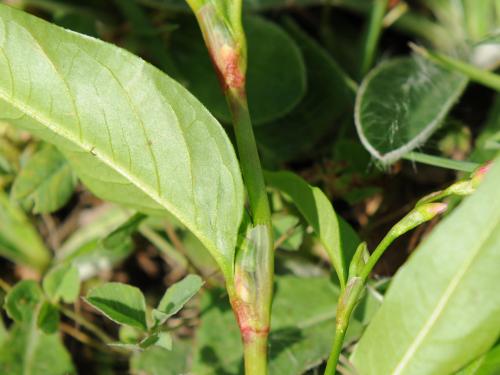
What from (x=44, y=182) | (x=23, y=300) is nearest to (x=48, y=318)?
(x=23, y=300)

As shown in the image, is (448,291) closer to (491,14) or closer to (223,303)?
(223,303)

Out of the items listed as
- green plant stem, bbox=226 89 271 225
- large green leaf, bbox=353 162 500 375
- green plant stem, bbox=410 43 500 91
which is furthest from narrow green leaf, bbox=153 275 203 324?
green plant stem, bbox=410 43 500 91

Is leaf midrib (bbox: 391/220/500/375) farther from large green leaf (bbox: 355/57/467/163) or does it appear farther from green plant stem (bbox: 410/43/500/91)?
green plant stem (bbox: 410/43/500/91)

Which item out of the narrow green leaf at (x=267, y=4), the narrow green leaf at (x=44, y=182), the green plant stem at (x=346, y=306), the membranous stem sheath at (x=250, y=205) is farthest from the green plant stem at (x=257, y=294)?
the narrow green leaf at (x=267, y=4)

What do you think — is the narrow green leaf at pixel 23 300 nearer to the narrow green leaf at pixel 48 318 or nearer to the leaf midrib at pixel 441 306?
the narrow green leaf at pixel 48 318

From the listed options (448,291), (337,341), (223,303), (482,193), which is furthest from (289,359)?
(482,193)
